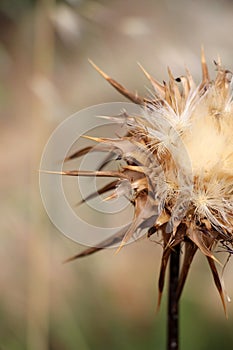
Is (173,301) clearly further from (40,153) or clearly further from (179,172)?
(40,153)

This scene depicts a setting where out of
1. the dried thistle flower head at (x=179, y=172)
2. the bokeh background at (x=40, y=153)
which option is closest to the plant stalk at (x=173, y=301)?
the dried thistle flower head at (x=179, y=172)

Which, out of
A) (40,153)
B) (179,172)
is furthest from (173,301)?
(40,153)

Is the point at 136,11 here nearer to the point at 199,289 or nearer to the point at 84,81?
the point at 84,81

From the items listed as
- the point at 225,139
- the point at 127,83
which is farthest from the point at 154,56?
the point at 225,139

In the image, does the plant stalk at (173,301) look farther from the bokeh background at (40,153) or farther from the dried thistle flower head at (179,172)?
the bokeh background at (40,153)

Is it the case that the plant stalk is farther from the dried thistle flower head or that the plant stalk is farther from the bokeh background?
the bokeh background

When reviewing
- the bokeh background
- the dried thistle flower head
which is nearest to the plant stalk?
the dried thistle flower head

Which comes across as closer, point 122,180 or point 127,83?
point 122,180
